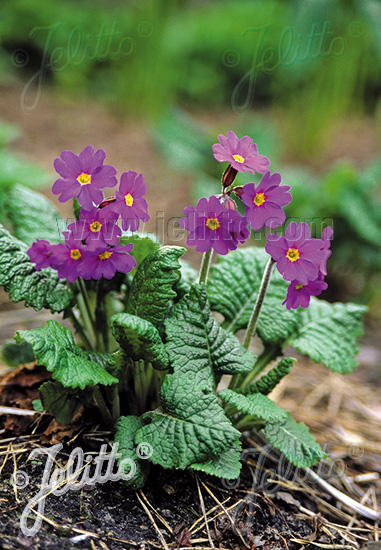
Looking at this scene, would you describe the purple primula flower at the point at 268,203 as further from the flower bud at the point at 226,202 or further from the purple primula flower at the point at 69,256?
the purple primula flower at the point at 69,256

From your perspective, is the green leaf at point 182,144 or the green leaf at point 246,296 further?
the green leaf at point 182,144

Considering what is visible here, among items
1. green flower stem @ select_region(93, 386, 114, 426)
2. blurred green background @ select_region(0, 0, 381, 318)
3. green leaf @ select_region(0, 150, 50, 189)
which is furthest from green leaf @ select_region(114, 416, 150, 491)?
green leaf @ select_region(0, 150, 50, 189)

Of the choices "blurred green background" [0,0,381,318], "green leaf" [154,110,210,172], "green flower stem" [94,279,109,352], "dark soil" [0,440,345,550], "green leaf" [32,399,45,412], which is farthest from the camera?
"green leaf" [154,110,210,172]

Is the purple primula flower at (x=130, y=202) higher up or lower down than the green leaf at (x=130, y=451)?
higher up

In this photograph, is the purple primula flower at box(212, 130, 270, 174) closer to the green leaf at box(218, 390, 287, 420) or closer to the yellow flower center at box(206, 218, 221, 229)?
the yellow flower center at box(206, 218, 221, 229)

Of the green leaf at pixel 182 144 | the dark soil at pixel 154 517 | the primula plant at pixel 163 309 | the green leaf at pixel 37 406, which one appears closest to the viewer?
the dark soil at pixel 154 517

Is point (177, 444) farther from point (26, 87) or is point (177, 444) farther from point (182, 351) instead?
point (26, 87)

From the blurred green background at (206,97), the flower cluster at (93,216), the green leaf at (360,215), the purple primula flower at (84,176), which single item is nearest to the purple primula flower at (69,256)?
the flower cluster at (93,216)
